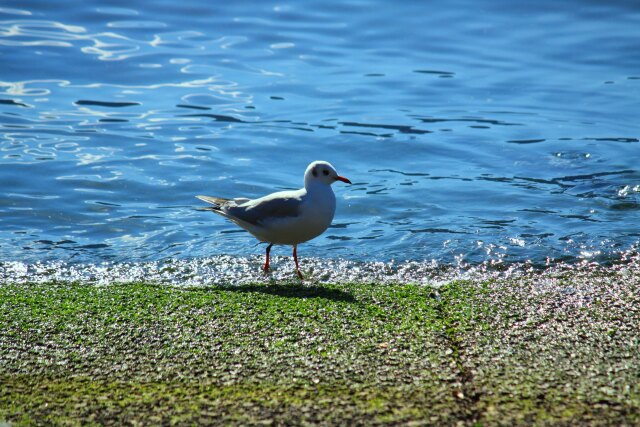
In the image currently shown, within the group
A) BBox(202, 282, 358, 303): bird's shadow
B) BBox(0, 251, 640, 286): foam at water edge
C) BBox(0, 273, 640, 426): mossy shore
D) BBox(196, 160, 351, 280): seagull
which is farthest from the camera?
BBox(196, 160, 351, 280): seagull

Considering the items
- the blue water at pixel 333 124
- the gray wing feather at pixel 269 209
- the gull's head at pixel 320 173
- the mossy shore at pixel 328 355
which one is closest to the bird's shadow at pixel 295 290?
the mossy shore at pixel 328 355

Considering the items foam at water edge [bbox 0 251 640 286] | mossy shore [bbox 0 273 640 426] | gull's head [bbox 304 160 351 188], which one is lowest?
foam at water edge [bbox 0 251 640 286]

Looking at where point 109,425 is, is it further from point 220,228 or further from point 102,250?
point 220,228

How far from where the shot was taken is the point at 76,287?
586 cm

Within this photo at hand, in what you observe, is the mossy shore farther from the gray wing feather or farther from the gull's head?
the gull's head

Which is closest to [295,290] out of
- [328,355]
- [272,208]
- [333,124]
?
[272,208]

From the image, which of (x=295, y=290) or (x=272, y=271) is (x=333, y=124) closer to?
(x=272, y=271)

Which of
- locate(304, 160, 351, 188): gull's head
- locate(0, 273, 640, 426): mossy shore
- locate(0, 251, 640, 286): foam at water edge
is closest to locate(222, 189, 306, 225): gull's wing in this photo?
locate(304, 160, 351, 188): gull's head

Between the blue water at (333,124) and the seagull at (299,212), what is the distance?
0.60m

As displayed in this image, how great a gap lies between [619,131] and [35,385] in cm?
887

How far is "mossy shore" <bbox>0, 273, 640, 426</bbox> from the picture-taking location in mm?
3693

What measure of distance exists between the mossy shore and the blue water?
1.62 meters

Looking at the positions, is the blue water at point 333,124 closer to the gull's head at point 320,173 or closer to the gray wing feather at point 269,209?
the gray wing feather at point 269,209

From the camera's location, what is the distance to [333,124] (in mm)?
11672
